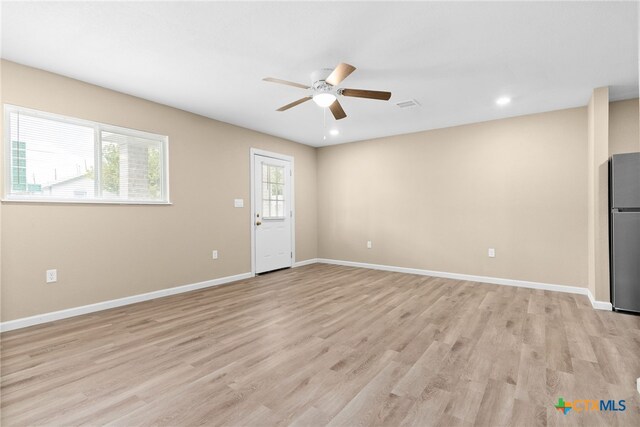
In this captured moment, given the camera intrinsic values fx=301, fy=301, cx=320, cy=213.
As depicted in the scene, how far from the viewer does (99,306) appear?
3.39m

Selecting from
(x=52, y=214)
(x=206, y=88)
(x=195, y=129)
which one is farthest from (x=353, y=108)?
(x=52, y=214)

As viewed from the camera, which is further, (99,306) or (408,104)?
(408,104)

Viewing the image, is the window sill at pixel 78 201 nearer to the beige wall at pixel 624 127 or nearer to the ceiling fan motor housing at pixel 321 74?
the ceiling fan motor housing at pixel 321 74

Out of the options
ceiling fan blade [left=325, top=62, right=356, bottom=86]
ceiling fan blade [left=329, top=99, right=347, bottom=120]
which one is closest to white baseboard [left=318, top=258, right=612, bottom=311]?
ceiling fan blade [left=329, top=99, right=347, bottom=120]

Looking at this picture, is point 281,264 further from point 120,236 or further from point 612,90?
point 612,90

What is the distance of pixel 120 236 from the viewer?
3.59m

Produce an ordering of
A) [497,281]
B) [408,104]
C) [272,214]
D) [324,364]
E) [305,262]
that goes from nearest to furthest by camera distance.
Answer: [324,364], [408,104], [497,281], [272,214], [305,262]

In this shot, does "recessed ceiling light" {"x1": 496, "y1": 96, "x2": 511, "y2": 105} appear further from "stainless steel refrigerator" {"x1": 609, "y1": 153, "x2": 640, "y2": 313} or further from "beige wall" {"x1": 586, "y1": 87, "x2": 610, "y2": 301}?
"stainless steel refrigerator" {"x1": 609, "y1": 153, "x2": 640, "y2": 313}

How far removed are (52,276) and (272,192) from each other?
3364 millimetres

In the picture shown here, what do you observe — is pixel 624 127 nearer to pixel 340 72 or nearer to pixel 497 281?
pixel 497 281

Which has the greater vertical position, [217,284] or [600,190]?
[600,190]

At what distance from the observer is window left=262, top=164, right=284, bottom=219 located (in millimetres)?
5521

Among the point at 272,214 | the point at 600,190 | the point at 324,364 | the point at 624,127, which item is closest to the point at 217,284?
the point at 272,214

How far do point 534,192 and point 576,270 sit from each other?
1169 millimetres
